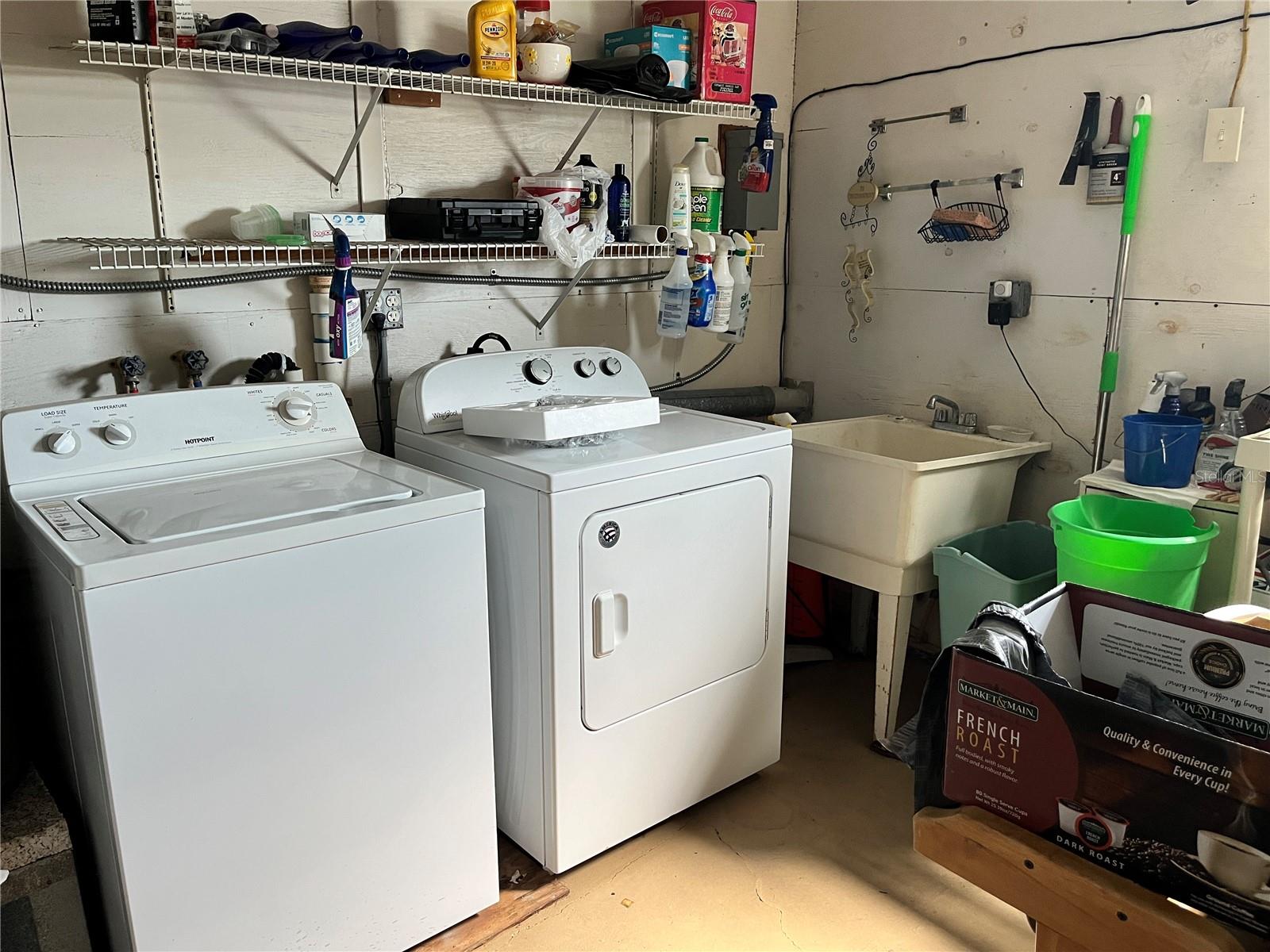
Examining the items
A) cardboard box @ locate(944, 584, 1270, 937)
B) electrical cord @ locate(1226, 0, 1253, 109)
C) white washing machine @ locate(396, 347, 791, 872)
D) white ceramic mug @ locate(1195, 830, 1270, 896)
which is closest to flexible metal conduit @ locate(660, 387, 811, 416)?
white washing machine @ locate(396, 347, 791, 872)

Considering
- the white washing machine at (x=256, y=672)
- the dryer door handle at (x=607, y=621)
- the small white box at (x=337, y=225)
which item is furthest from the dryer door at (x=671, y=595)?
the small white box at (x=337, y=225)

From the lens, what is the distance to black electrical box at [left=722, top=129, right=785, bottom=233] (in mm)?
2787

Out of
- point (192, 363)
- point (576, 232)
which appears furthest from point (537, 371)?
point (192, 363)

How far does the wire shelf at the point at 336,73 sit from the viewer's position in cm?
176

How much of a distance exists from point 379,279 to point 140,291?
21.1 inches

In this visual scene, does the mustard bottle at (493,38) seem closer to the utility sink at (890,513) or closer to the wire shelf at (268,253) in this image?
the wire shelf at (268,253)

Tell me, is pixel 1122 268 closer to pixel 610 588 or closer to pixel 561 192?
pixel 561 192

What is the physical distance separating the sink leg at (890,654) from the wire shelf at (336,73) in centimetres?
142

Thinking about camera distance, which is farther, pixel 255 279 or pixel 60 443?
pixel 255 279

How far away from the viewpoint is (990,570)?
230cm

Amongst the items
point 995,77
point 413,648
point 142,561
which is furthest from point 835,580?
point 142,561

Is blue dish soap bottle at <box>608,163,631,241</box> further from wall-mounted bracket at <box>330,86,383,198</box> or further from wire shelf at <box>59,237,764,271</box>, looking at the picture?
wall-mounted bracket at <box>330,86,383,198</box>

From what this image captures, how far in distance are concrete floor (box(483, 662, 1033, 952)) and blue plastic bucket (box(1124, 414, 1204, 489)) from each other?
3.14 feet

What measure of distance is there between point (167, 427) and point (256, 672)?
0.61 meters
